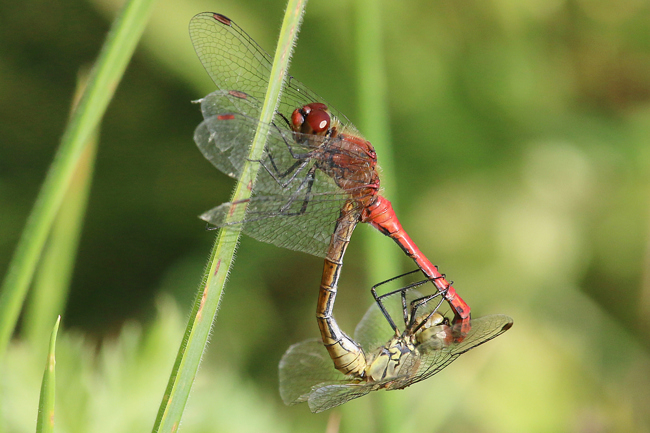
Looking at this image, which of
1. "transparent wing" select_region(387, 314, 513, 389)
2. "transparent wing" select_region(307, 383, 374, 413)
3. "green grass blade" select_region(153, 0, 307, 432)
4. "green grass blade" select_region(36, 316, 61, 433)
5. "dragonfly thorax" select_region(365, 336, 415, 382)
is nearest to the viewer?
"green grass blade" select_region(36, 316, 61, 433)

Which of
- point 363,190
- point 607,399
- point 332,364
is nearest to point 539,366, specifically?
point 607,399

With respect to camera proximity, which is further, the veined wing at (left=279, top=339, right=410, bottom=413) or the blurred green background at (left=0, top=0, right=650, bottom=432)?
the blurred green background at (left=0, top=0, right=650, bottom=432)

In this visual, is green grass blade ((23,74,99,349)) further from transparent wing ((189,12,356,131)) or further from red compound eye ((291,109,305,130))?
red compound eye ((291,109,305,130))

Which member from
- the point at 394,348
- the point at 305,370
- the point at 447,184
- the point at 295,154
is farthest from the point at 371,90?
the point at 447,184

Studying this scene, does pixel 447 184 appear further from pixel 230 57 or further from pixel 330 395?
pixel 330 395

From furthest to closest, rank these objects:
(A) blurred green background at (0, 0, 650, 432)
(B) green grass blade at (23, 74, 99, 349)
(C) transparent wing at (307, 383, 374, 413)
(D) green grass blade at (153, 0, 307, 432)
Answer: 1. (A) blurred green background at (0, 0, 650, 432)
2. (B) green grass blade at (23, 74, 99, 349)
3. (C) transparent wing at (307, 383, 374, 413)
4. (D) green grass blade at (153, 0, 307, 432)

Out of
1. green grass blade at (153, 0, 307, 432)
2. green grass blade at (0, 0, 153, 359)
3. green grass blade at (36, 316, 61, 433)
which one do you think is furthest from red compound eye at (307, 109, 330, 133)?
green grass blade at (36, 316, 61, 433)
